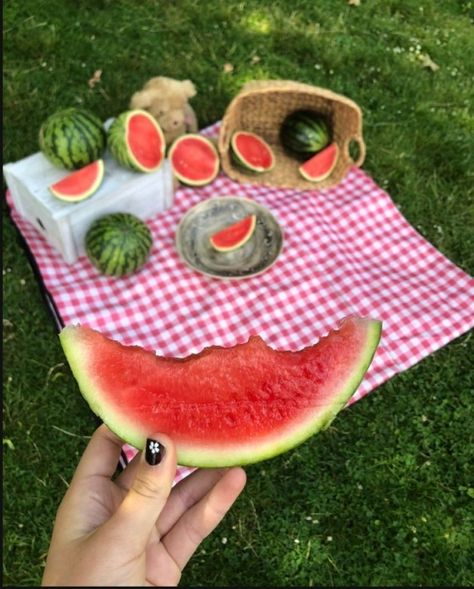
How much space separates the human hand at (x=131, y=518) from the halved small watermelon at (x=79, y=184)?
1.47 metres

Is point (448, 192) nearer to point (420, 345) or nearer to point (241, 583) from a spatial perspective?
point (420, 345)

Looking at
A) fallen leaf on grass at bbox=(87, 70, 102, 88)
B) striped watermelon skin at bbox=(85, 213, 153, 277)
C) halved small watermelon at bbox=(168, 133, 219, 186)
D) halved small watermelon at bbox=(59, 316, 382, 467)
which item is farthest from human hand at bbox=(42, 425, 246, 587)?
fallen leaf on grass at bbox=(87, 70, 102, 88)

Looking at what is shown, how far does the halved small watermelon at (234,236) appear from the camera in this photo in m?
3.40

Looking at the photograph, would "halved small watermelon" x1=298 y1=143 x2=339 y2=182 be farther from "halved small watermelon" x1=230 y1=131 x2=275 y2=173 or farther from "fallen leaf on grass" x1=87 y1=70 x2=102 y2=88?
"fallen leaf on grass" x1=87 y1=70 x2=102 y2=88

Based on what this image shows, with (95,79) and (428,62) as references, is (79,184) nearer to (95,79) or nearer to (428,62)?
(95,79)

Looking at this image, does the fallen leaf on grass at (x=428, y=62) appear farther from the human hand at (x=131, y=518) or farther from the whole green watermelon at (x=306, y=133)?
the human hand at (x=131, y=518)

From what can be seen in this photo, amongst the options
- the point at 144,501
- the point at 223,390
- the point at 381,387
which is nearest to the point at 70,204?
the point at 223,390

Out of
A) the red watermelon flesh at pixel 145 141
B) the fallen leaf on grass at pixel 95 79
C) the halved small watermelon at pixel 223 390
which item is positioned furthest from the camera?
the fallen leaf on grass at pixel 95 79

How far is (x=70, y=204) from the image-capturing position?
3.21m

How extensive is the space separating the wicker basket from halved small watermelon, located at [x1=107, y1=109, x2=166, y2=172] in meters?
0.43

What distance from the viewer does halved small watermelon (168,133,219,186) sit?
3791 mm

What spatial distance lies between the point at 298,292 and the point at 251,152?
105 centimetres

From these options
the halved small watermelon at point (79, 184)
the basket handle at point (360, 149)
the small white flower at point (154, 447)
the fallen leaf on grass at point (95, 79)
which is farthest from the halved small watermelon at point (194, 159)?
the small white flower at point (154, 447)

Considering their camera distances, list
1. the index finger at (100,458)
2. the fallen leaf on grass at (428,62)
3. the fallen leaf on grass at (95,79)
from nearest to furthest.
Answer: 1. the index finger at (100,458)
2. the fallen leaf on grass at (95,79)
3. the fallen leaf on grass at (428,62)
